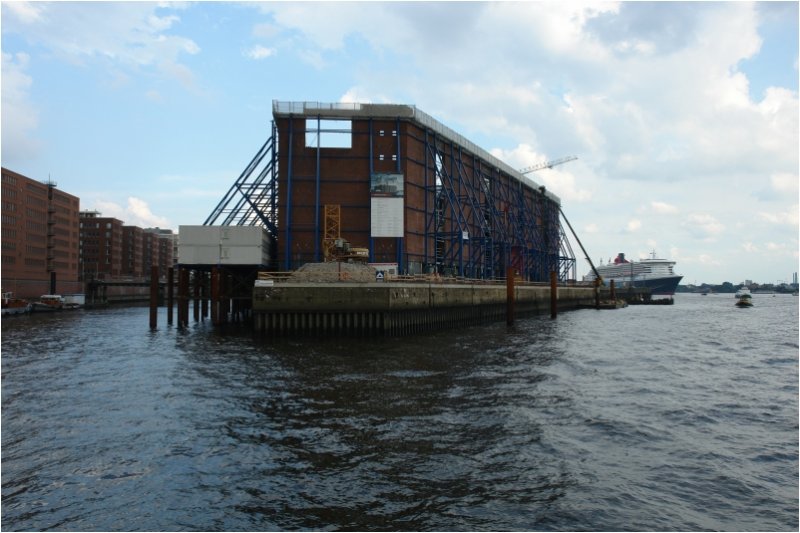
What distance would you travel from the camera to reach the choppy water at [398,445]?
10234 mm

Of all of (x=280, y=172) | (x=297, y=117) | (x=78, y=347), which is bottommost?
(x=78, y=347)

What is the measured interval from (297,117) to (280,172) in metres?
6.78

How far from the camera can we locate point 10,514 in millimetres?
10172

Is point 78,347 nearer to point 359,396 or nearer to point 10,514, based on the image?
point 359,396

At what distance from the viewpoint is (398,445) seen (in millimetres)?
13914

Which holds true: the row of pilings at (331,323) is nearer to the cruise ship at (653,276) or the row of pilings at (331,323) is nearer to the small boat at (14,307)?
the small boat at (14,307)

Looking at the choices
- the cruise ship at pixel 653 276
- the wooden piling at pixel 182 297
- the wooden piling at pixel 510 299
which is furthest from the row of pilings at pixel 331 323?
the cruise ship at pixel 653 276

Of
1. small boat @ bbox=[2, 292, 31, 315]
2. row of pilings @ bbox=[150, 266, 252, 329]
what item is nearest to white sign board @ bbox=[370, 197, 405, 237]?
row of pilings @ bbox=[150, 266, 252, 329]

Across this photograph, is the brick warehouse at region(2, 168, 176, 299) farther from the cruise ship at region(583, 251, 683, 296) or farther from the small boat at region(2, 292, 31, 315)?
the cruise ship at region(583, 251, 683, 296)

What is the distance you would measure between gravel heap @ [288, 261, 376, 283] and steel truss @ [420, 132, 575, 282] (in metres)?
24.7

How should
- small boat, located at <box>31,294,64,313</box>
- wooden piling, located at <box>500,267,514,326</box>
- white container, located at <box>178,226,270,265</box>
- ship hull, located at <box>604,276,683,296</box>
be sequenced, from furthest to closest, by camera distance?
1. ship hull, located at <box>604,276,683,296</box>
2. small boat, located at <box>31,294,64,313</box>
3. wooden piling, located at <box>500,267,514,326</box>
4. white container, located at <box>178,226,270,265</box>

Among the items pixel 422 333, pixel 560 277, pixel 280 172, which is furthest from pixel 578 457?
pixel 560 277

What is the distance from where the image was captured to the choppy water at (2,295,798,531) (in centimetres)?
1023

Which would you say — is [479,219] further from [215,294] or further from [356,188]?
[215,294]
